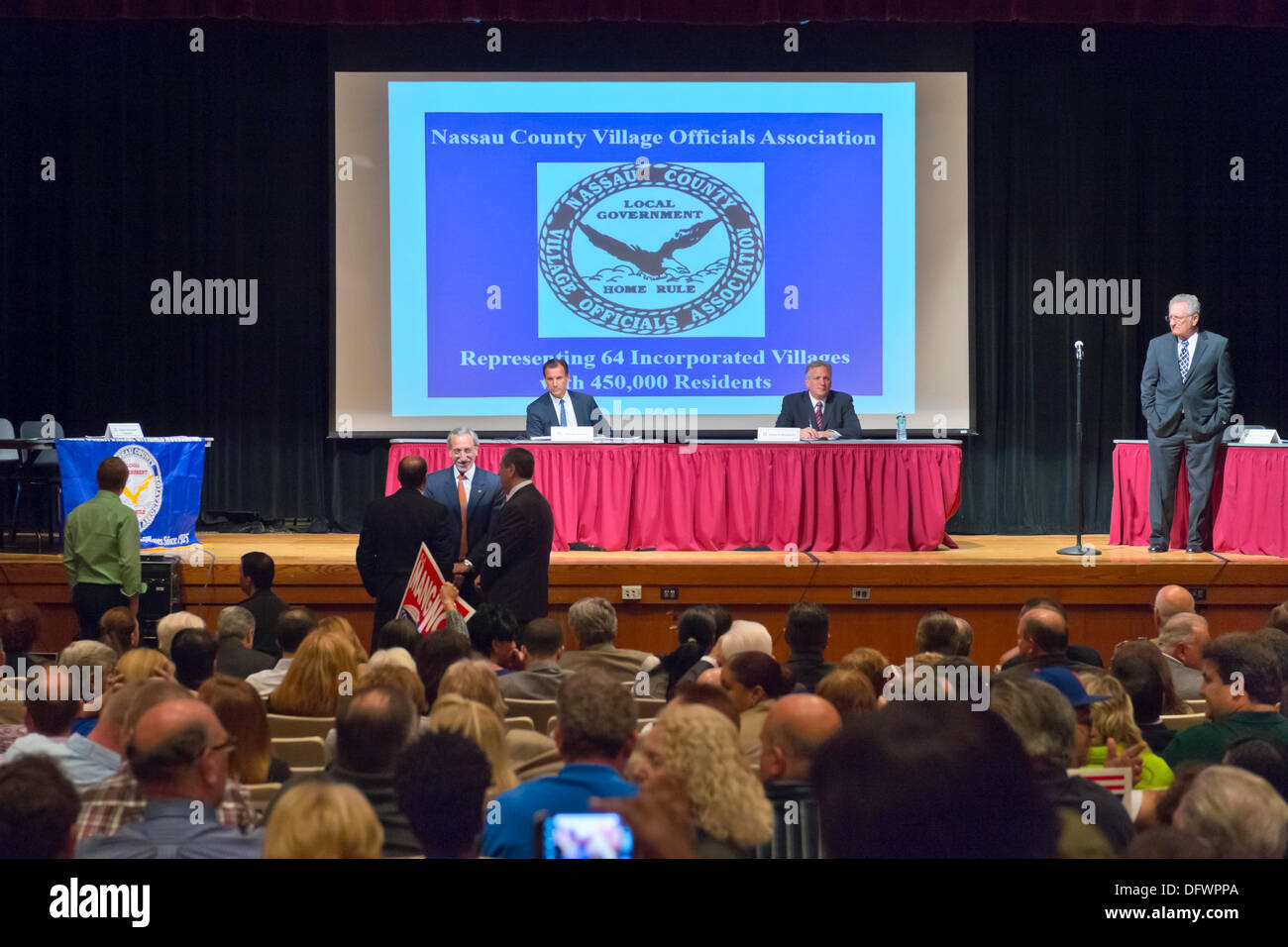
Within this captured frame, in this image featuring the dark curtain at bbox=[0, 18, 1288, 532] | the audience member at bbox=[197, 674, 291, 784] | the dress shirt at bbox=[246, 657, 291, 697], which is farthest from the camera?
the dark curtain at bbox=[0, 18, 1288, 532]

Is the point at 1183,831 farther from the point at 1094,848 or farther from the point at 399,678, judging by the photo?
the point at 399,678

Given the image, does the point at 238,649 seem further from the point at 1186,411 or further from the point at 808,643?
the point at 1186,411

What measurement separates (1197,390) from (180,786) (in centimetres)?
677

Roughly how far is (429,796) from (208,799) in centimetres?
45

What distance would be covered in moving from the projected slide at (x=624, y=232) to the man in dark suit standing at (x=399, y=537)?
3.92m

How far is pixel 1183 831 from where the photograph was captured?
2.06 meters

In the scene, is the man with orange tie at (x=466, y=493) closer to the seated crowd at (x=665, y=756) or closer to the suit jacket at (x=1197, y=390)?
the seated crowd at (x=665, y=756)

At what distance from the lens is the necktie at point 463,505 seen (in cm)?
662

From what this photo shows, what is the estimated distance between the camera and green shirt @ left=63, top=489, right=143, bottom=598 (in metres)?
6.07

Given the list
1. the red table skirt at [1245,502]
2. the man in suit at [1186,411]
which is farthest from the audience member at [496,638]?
the red table skirt at [1245,502]

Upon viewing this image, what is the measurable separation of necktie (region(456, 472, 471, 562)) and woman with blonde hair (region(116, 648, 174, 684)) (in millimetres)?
2907

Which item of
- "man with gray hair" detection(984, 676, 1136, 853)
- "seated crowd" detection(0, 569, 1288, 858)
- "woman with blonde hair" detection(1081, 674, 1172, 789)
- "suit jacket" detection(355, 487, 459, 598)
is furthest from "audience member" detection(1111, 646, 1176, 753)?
"suit jacket" detection(355, 487, 459, 598)

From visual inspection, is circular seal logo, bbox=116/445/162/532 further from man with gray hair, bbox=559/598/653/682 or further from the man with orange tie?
man with gray hair, bbox=559/598/653/682

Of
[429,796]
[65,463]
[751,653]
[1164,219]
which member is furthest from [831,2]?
[429,796]
